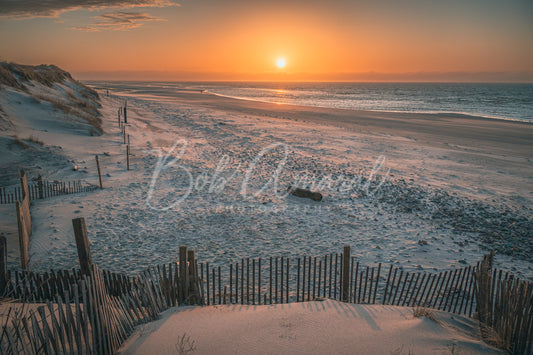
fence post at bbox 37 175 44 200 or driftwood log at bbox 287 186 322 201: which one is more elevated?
fence post at bbox 37 175 44 200

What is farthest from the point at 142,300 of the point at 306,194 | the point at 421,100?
the point at 421,100

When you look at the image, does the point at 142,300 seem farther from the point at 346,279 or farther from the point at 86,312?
the point at 346,279

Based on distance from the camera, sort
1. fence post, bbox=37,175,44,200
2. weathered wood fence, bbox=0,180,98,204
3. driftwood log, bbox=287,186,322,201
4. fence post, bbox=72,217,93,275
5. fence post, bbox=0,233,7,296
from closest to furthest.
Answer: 1. fence post, bbox=72,217,93,275
2. fence post, bbox=0,233,7,296
3. weathered wood fence, bbox=0,180,98,204
4. fence post, bbox=37,175,44,200
5. driftwood log, bbox=287,186,322,201

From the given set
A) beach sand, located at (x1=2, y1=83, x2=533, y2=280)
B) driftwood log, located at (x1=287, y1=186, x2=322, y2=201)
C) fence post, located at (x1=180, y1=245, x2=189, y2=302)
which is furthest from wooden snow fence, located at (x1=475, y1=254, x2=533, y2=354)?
driftwood log, located at (x1=287, y1=186, x2=322, y2=201)

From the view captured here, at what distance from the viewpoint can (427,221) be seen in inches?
421

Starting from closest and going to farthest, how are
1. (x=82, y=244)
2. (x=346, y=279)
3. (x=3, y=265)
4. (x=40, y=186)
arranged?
(x=82, y=244) → (x=3, y=265) → (x=346, y=279) → (x=40, y=186)

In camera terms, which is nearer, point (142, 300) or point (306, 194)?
point (142, 300)

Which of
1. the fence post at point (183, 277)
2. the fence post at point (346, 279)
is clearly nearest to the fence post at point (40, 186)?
the fence post at point (183, 277)

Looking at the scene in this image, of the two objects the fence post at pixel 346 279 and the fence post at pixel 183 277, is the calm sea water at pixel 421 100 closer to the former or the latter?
the fence post at pixel 346 279

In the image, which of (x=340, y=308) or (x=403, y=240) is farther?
(x=403, y=240)

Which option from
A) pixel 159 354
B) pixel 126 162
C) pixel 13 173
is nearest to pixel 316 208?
pixel 159 354

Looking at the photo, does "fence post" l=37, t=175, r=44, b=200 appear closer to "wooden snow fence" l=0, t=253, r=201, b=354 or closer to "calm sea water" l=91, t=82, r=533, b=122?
"wooden snow fence" l=0, t=253, r=201, b=354

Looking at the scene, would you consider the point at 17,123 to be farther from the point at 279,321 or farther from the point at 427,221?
the point at 427,221

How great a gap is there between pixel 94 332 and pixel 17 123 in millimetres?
20117
